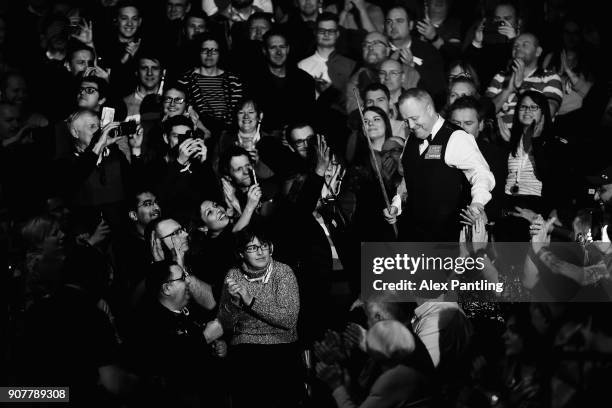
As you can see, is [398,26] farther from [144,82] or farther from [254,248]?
[254,248]

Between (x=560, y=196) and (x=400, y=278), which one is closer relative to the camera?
(x=400, y=278)

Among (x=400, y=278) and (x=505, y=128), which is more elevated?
(x=505, y=128)

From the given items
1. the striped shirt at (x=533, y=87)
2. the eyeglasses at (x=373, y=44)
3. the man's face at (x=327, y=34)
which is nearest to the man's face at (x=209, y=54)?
the man's face at (x=327, y=34)

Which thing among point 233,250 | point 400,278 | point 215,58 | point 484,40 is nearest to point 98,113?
point 215,58

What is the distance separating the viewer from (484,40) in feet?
32.8

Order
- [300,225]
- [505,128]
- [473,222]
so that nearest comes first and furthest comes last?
[473,222] < [300,225] < [505,128]

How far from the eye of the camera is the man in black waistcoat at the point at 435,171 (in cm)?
725

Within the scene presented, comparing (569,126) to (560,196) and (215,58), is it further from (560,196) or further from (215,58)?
(215,58)

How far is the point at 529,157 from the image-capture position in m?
8.27

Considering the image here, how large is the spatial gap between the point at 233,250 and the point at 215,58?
7.64 ft

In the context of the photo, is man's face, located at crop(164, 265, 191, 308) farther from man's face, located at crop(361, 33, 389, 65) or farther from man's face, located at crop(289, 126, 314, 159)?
man's face, located at crop(361, 33, 389, 65)

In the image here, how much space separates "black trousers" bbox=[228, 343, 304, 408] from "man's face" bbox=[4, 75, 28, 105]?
3.67 metres

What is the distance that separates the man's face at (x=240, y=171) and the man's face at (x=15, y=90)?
2282mm

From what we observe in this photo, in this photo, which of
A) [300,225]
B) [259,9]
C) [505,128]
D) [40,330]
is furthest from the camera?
[259,9]
